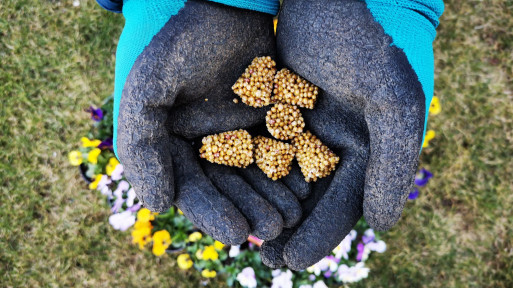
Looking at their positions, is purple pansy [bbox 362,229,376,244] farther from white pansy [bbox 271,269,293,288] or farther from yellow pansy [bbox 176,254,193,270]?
yellow pansy [bbox 176,254,193,270]

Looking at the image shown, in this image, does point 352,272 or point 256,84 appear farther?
point 352,272

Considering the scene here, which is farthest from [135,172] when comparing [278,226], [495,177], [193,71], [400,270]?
[495,177]

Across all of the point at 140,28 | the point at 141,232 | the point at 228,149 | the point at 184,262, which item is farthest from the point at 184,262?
the point at 140,28

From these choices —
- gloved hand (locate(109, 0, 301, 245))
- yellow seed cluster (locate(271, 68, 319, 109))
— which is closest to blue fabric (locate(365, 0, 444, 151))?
yellow seed cluster (locate(271, 68, 319, 109))

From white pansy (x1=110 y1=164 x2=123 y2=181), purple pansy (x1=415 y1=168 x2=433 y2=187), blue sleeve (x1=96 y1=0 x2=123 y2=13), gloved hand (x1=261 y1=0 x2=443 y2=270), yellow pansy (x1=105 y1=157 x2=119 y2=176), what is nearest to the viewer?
gloved hand (x1=261 y1=0 x2=443 y2=270)

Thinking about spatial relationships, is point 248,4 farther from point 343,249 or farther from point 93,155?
point 343,249

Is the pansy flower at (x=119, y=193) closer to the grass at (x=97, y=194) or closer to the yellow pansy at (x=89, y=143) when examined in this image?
the yellow pansy at (x=89, y=143)
